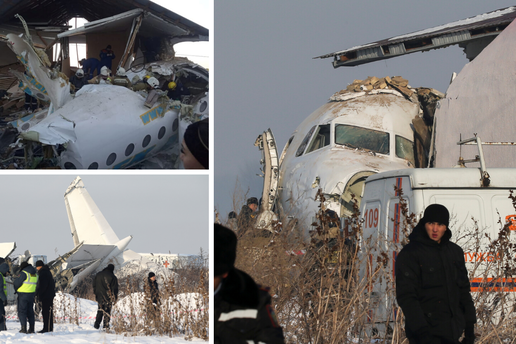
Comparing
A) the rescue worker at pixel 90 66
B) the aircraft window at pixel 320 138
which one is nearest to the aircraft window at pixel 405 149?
the aircraft window at pixel 320 138

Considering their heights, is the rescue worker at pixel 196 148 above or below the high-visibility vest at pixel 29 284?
above

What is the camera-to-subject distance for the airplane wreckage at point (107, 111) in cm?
399

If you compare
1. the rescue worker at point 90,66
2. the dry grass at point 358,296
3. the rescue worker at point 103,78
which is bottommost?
the dry grass at point 358,296

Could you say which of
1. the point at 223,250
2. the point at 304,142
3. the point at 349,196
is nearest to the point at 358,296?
the point at 223,250

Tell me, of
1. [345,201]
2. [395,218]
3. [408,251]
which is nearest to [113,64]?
[408,251]

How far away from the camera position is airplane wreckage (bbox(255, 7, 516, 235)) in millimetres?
9727

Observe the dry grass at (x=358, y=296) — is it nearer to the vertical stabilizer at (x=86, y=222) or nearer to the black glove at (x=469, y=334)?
the black glove at (x=469, y=334)

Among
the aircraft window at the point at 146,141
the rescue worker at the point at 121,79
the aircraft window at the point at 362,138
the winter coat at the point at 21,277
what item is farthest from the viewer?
the aircraft window at the point at 362,138

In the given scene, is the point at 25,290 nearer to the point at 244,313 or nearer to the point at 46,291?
the point at 46,291

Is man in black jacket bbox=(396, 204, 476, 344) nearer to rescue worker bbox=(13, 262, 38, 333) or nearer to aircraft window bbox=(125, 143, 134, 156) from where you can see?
aircraft window bbox=(125, 143, 134, 156)

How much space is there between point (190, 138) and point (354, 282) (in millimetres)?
3123

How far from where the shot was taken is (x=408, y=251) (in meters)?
4.50

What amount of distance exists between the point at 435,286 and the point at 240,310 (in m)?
2.37

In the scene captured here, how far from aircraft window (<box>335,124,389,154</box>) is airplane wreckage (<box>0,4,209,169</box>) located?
6.70 m
